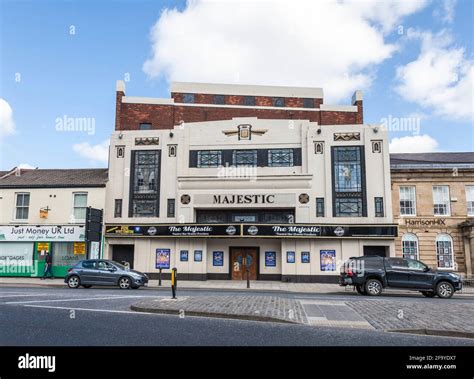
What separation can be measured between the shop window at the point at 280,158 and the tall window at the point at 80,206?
1288cm

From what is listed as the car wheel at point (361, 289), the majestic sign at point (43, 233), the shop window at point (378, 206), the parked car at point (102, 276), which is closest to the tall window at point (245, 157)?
the shop window at point (378, 206)

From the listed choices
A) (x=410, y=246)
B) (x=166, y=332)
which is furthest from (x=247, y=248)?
(x=166, y=332)

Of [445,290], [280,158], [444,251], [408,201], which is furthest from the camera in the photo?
[280,158]

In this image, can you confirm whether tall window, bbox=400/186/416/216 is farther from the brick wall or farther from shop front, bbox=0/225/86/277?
shop front, bbox=0/225/86/277

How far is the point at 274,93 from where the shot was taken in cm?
3928

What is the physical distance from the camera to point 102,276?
750 inches

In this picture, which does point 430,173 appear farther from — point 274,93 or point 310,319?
point 310,319

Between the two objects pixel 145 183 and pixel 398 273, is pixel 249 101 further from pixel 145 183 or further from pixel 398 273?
pixel 398 273

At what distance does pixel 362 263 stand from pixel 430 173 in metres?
12.6

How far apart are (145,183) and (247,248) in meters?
8.36

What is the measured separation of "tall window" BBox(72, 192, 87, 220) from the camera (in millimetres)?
27609

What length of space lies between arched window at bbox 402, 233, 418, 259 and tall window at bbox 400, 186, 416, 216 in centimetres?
149

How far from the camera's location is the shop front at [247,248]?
25.6 m
